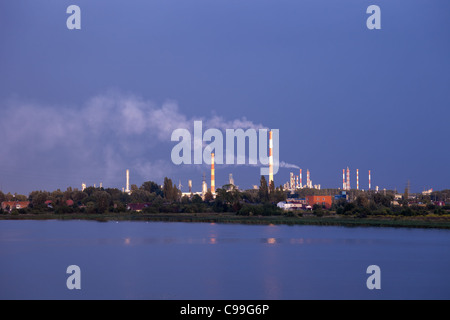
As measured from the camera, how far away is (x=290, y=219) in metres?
72.9

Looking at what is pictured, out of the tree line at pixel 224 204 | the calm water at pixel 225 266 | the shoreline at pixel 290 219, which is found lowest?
the calm water at pixel 225 266

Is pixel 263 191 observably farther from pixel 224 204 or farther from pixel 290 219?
pixel 290 219

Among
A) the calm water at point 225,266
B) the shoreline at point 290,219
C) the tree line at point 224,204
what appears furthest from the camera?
the tree line at point 224,204

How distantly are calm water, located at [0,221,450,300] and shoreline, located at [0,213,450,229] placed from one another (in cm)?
659

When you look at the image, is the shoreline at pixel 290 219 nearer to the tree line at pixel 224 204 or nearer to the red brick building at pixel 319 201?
the tree line at pixel 224 204

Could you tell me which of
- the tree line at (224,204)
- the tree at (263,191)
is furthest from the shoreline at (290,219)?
the tree at (263,191)

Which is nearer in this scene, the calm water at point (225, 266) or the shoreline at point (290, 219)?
the calm water at point (225, 266)

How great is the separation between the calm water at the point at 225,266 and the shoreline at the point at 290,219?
6588 millimetres

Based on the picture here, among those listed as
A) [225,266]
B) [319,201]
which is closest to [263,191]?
[319,201]

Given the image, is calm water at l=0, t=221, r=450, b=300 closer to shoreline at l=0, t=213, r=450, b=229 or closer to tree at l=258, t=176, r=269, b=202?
shoreline at l=0, t=213, r=450, b=229

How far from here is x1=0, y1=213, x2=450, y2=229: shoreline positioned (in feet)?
204

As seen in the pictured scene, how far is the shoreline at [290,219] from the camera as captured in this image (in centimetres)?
6209
